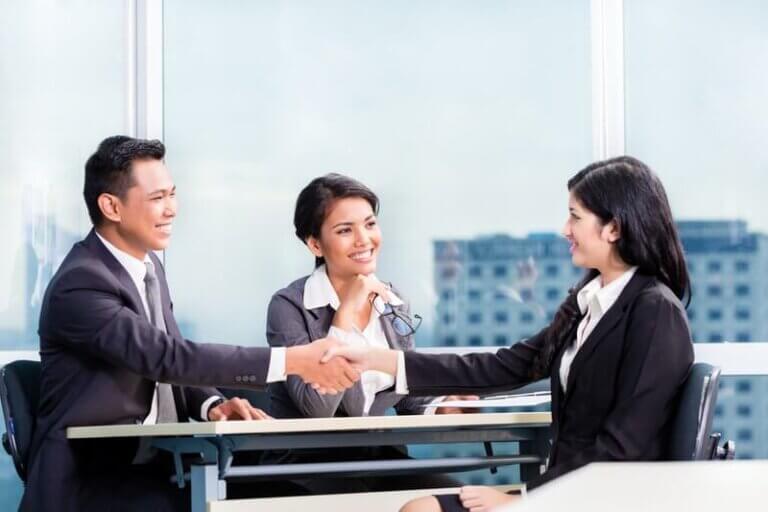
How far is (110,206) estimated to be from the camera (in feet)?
10.8

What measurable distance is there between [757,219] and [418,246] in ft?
4.12

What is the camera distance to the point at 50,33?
4.71 metres

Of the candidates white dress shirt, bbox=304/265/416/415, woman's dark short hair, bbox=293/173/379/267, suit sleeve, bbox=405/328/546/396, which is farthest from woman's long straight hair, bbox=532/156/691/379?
woman's dark short hair, bbox=293/173/379/267

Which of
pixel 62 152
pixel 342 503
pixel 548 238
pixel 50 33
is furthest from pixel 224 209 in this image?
pixel 342 503

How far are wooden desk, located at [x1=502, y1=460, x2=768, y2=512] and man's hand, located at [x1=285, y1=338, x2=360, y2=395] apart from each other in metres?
2.12

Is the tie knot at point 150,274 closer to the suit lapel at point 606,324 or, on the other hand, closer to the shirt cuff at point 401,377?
the shirt cuff at point 401,377

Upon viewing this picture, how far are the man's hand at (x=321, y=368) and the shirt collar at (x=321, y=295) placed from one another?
37 centimetres

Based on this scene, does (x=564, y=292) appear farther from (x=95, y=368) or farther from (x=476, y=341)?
(x=95, y=368)

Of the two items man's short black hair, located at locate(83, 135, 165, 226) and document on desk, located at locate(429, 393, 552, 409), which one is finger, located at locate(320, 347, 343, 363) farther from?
man's short black hair, located at locate(83, 135, 165, 226)

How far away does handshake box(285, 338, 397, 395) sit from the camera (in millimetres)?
3203

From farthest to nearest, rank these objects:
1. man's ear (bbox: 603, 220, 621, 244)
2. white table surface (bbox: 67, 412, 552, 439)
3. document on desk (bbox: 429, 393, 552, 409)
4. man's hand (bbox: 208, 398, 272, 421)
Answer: man's hand (bbox: 208, 398, 272, 421) → document on desk (bbox: 429, 393, 552, 409) → man's ear (bbox: 603, 220, 621, 244) → white table surface (bbox: 67, 412, 552, 439)

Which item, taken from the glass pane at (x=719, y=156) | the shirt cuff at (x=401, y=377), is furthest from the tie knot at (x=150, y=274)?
→ the glass pane at (x=719, y=156)

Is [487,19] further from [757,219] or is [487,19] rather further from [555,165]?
[757,219]

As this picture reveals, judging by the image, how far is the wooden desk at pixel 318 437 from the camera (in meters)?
2.66
